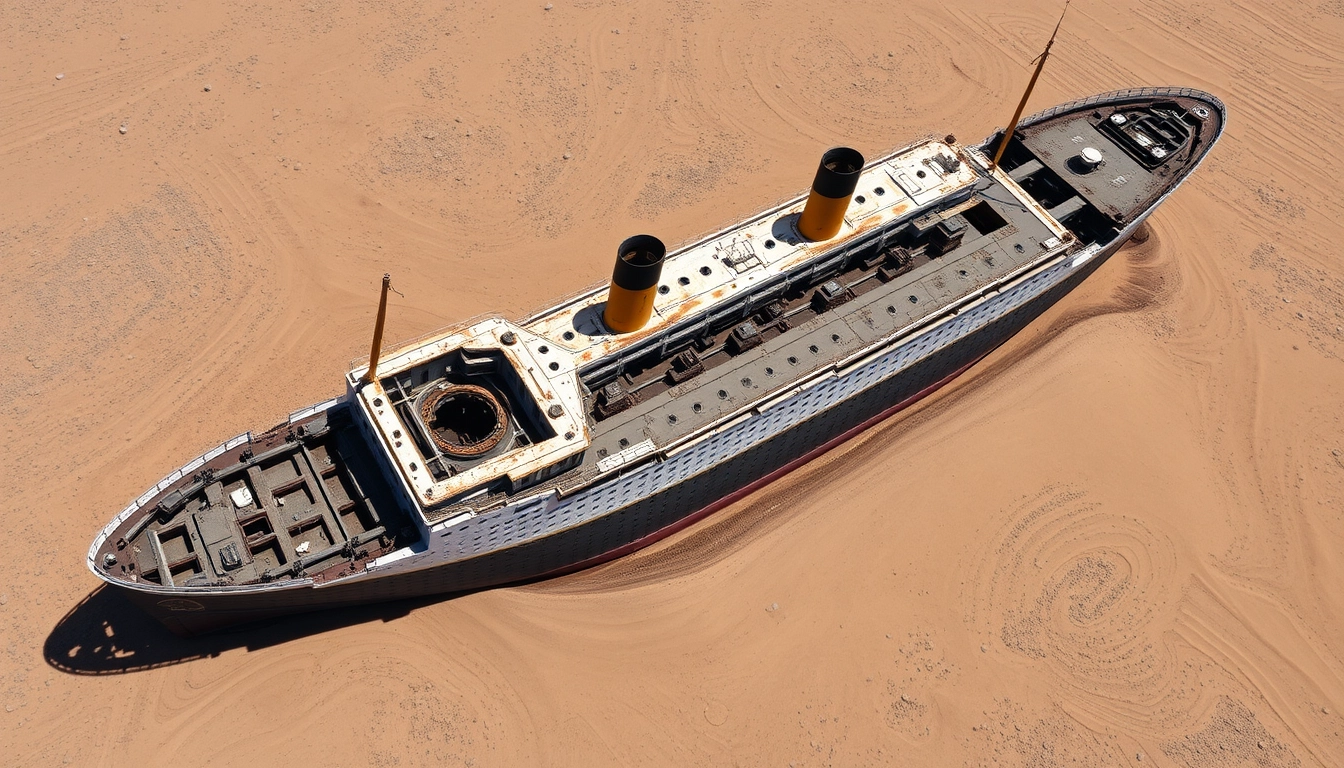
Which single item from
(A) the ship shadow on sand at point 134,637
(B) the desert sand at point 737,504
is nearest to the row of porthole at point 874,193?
(B) the desert sand at point 737,504

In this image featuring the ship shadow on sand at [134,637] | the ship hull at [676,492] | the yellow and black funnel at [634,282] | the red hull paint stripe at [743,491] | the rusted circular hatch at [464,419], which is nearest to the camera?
the ship hull at [676,492]

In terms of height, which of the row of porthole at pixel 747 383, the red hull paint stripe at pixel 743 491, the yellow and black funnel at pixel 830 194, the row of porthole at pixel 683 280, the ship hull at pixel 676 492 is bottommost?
the red hull paint stripe at pixel 743 491

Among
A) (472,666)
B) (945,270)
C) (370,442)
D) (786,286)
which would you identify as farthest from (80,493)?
(945,270)

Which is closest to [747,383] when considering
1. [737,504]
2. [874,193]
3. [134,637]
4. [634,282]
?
[634,282]

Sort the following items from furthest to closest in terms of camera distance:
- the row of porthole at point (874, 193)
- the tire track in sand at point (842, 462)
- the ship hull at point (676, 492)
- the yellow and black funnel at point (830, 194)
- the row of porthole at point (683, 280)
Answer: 1. the row of porthole at point (874, 193)
2. the tire track in sand at point (842, 462)
3. the row of porthole at point (683, 280)
4. the yellow and black funnel at point (830, 194)
5. the ship hull at point (676, 492)

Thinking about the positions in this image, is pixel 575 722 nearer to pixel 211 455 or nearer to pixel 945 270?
pixel 211 455

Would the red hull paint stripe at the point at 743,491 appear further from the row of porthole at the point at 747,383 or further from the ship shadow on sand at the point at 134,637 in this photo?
the ship shadow on sand at the point at 134,637

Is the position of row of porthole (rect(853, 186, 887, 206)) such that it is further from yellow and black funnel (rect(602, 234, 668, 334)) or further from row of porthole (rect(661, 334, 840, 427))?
yellow and black funnel (rect(602, 234, 668, 334))
